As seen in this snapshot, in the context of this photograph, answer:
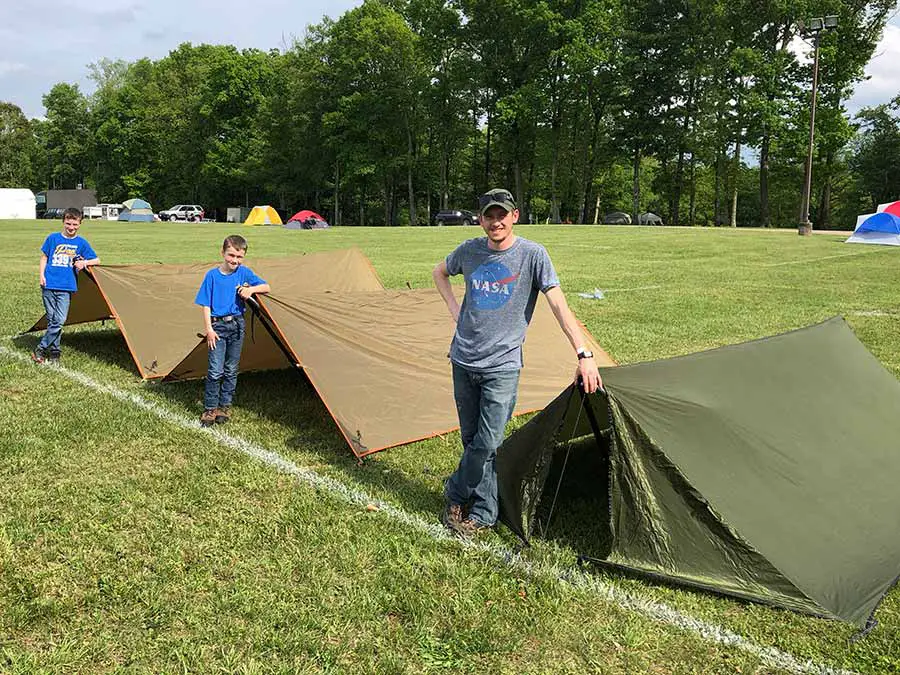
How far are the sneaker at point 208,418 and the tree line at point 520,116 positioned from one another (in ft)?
143

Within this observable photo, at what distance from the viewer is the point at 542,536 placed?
12.8 feet

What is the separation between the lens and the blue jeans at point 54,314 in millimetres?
7715

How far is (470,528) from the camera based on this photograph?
402cm

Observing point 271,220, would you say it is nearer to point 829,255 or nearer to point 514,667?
point 829,255

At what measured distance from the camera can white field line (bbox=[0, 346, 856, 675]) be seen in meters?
2.99

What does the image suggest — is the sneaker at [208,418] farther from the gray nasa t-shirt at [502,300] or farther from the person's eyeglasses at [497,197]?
the person's eyeglasses at [497,197]

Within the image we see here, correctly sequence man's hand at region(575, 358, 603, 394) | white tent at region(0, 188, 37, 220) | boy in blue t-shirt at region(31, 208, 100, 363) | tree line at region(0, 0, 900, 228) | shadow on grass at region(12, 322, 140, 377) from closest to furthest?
man's hand at region(575, 358, 603, 394) → boy in blue t-shirt at region(31, 208, 100, 363) → shadow on grass at region(12, 322, 140, 377) → tree line at region(0, 0, 900, 228) → white tent at region(0, 188, 37, 220)

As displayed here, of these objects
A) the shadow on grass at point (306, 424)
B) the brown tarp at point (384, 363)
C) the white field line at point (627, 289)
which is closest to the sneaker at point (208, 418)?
the shadow on grass at point (306, 424)

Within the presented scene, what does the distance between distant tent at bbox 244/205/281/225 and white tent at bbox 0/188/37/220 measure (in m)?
24.2

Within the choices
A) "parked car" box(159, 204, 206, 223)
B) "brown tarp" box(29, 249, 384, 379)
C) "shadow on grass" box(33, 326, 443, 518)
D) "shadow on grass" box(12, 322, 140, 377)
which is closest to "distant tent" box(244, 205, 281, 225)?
"parked car" box(159, 204, 206, 223)

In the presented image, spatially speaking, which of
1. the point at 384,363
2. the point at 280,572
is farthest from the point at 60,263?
the point at 280,572

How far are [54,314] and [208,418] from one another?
322 centimetres

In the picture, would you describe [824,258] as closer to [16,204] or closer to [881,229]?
[881,229]

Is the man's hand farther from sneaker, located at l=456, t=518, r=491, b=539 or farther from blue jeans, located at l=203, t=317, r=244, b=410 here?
blue jeans, located at l=203, t=317, r=244, b=410
